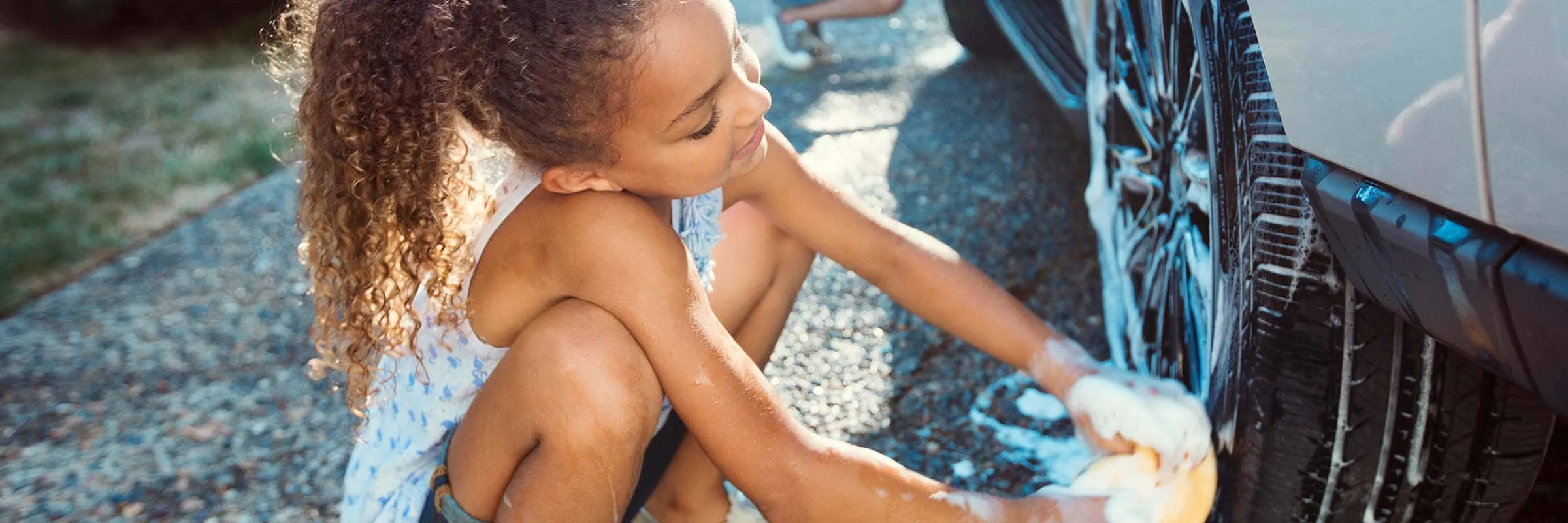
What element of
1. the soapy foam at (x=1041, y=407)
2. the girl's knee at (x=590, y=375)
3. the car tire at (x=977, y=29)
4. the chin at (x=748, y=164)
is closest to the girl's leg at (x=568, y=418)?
the girl's knee at (x=590, y=375)

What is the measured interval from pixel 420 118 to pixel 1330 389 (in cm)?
96

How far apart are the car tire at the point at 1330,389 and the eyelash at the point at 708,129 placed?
536mm

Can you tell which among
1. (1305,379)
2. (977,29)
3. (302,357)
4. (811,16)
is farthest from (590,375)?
(811,16)

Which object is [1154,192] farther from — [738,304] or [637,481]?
[637,481]

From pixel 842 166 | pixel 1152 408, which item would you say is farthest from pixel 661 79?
pixel 842 166

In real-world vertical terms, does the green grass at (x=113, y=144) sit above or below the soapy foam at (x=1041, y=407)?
below

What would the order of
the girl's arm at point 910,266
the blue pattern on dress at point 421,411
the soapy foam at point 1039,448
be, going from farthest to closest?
the soapy foam at point 1039,448 → the girl's arm at point 910,266 → the blue pattern on dress at point 421,411

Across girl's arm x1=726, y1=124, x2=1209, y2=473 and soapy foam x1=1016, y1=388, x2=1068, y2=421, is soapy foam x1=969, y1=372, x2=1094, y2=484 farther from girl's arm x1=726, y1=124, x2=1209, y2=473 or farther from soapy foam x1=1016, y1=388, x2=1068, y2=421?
girl's arm x1=726, y1=124, x2=1209, y2=473

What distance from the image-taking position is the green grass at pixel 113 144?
3.01m

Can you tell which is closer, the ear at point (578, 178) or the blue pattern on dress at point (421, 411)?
the ear at point (578, 178)

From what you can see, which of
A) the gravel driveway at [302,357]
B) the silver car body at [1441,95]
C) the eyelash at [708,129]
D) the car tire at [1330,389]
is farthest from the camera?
the gravel driveway at [302,357]

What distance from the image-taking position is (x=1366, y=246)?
1.04 metres

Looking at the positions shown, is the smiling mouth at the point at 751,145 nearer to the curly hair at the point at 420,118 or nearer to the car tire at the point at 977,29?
the curly hair at the point at 420,118

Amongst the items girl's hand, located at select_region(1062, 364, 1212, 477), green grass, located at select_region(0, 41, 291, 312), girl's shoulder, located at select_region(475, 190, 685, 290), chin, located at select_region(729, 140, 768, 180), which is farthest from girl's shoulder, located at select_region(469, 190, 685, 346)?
green grass, located at select_region(0, 41, 291, 312)
